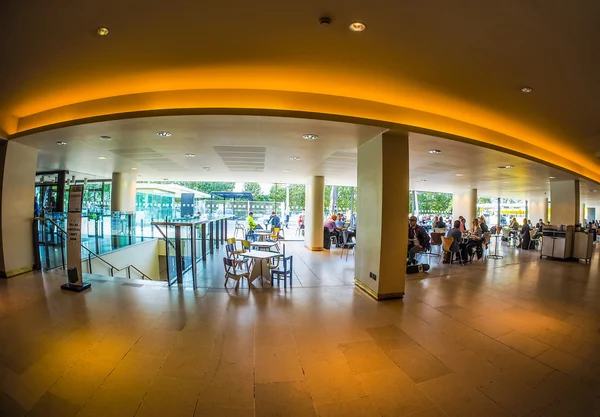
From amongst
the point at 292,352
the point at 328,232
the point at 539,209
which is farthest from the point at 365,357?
the point at 539,209

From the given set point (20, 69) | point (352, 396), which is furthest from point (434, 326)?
point (20, 69)

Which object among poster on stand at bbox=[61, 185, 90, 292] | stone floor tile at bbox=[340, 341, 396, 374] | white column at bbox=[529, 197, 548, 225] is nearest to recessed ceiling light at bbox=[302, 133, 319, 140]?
stone floor tile at bbox=[340, 341, 396, 374]

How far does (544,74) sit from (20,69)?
604 centimetres

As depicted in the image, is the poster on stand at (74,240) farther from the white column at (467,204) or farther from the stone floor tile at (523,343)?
the white column at (467,204)

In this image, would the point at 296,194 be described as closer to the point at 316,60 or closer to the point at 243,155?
the point at 243,155

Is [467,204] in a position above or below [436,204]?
below

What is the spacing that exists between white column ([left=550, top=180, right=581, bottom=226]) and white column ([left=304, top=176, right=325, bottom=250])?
26.7 ft

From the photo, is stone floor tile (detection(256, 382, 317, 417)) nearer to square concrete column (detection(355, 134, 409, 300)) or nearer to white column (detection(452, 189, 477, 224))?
square concrete column (detection(355, 134, 409, 300))

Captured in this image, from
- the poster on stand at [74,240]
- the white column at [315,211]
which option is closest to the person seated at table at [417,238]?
the white column at [315,211]

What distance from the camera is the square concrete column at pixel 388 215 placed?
14.3 ft

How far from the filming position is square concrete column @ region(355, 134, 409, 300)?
172 inches

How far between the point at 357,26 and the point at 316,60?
714 millimetres

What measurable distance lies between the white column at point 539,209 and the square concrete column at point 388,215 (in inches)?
838

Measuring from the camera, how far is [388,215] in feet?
14.5
